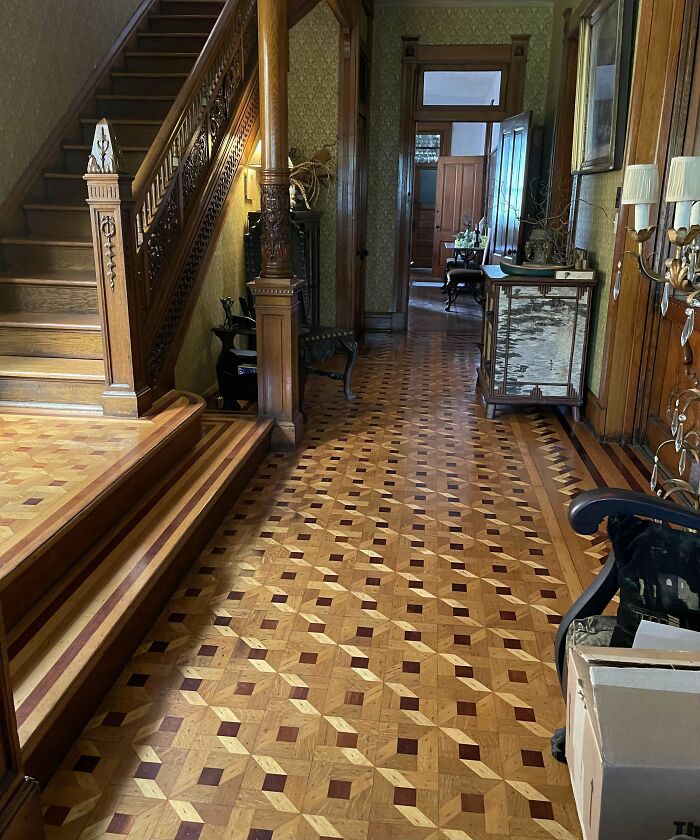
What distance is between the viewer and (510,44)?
306 inches

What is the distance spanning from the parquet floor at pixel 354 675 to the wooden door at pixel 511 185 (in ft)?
13.2

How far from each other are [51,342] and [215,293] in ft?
5.57

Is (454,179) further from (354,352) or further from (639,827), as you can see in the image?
(639,827)

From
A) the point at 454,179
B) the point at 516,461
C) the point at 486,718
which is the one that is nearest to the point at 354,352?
the point at 516,461

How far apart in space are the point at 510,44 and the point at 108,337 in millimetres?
6261

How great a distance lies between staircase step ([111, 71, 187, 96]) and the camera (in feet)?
18.8

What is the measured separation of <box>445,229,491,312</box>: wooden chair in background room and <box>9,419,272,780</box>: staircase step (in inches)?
256

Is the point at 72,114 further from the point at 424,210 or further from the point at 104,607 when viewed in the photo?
the point at 424,210

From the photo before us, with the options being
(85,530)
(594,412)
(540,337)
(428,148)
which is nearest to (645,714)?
(85,530)

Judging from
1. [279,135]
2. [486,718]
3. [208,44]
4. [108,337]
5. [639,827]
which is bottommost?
[486,718]

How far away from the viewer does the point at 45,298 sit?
174 inches

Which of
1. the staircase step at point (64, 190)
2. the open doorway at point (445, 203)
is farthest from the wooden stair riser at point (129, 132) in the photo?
the open doorway at point (445, 203)

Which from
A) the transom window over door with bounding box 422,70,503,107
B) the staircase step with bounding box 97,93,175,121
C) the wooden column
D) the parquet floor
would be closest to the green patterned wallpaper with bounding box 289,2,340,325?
the staircase step with bounding box 97,93,175,121

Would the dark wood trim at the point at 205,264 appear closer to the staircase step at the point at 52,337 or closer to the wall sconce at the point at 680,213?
the staircase step at the point at 52,337
